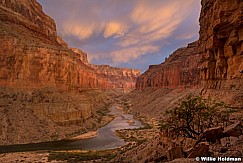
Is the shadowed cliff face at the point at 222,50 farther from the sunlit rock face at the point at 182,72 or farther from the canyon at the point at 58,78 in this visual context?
the sunlit rock face at the point at 182,72

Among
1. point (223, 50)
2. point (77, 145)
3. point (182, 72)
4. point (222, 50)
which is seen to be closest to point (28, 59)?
point (77, 145)

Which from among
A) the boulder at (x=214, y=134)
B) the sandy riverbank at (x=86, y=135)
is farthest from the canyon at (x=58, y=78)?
the boulder at (x=214, y=134)

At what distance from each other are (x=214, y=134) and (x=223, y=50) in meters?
13.8

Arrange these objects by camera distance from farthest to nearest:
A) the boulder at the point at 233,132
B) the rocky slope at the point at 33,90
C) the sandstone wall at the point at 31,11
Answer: the sandstone wall at the point at 31,11 → the rocky slope at the point at 33,90 → the boulder at the point at 233,132

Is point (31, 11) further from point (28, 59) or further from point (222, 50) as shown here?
point (222, 50)

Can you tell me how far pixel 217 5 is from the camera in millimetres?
22812

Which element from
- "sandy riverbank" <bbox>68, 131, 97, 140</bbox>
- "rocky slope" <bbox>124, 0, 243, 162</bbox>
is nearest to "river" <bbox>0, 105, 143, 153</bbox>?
"sandy riverbank" <bbox>68, 131, 97, 140</bbox>

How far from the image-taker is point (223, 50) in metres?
23.9

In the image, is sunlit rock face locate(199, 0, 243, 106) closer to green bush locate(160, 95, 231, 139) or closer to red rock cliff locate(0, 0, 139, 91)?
green bush locate(160, 95, 231, 139)

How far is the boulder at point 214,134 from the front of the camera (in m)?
12.7

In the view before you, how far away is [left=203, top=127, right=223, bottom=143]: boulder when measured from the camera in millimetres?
12734

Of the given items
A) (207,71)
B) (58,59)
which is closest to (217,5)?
(207,71)

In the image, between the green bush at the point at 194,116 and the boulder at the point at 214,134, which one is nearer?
the boulder at the point at 214,134

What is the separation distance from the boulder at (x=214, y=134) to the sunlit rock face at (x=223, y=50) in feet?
22.7
